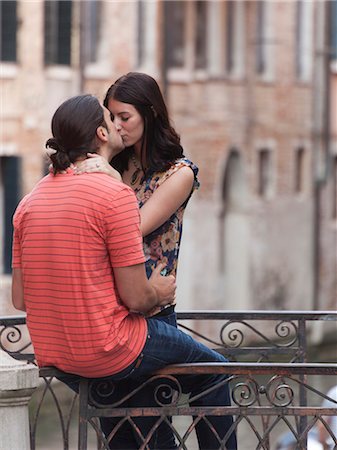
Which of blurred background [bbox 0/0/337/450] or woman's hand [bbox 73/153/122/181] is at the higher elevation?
woman's hand [bbox 73/153/122/181]

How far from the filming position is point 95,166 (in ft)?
16.8

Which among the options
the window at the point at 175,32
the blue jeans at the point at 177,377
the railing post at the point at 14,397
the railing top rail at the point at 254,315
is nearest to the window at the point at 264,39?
the window at the point at 175,32

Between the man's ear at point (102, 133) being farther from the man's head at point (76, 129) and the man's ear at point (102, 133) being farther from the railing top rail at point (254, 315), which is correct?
the railing top rail at point (254, 315)

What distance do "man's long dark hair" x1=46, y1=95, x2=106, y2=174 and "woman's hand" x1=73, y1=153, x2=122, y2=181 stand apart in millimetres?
31

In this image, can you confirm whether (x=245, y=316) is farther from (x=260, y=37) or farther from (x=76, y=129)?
(x=260, y=37)

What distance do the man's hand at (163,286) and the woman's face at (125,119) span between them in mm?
440

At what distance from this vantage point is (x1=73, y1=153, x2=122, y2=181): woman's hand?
5.11m

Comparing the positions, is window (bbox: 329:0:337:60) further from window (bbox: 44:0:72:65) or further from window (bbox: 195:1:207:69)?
window (bbox: 44:0:72:65)

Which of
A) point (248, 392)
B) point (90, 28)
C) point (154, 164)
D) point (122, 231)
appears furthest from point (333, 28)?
point (122, 231)

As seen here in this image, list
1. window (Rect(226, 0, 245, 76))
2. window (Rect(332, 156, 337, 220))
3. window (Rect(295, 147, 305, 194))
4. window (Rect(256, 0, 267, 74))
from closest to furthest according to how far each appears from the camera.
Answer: window (Rect(226, 0, 245, 76))
window (Rect(256, 0, 267, 74))
window (Rect(295, 147, 305, 194))
window (Rect(332, 156, 337, 220))

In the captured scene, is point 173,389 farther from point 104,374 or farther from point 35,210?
point 35,210

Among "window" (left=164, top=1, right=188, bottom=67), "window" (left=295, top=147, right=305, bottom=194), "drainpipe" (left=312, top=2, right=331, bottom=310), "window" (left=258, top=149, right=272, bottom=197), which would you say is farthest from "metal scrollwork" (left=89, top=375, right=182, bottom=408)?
"drainpipe" (left=312, top=2, right=331, bottom=310)

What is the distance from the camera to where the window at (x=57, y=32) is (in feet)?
70.9

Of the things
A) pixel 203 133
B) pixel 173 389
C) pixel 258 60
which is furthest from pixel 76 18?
pixel 173 389
